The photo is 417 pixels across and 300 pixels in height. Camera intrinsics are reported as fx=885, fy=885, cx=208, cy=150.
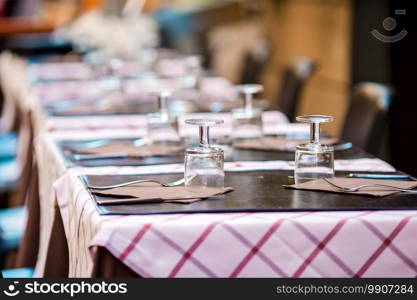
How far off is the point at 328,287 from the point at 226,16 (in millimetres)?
7886

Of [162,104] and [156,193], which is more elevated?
[162,104]

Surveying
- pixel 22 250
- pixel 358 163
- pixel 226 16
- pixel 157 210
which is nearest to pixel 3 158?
pixel 22 250

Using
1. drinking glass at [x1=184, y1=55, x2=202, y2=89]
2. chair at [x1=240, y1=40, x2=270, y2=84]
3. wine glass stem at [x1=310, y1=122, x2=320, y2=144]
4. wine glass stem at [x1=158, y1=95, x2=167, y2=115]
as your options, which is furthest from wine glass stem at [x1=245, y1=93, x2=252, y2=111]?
chair at [x1=240, y1=40, x2=270, y2=84]

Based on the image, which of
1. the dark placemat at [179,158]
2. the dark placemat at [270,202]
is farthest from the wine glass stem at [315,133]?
the dark placemat at [179,158]

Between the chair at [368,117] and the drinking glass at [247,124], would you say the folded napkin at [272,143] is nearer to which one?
the drinking glass at [247,124]

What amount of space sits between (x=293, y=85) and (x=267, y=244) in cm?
306

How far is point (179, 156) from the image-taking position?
2562 mm

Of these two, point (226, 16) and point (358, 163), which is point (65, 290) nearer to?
point (358, 163)

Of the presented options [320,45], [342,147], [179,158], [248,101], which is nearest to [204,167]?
[179,158]

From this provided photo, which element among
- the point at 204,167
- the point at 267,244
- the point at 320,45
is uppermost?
the point at 320,45

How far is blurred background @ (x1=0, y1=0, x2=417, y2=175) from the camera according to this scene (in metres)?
4.86

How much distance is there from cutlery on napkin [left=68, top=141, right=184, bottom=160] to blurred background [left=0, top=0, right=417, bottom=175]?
2.54 feet

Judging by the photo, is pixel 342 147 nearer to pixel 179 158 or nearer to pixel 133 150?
pixel 179 158

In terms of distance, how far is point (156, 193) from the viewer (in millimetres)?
1950
